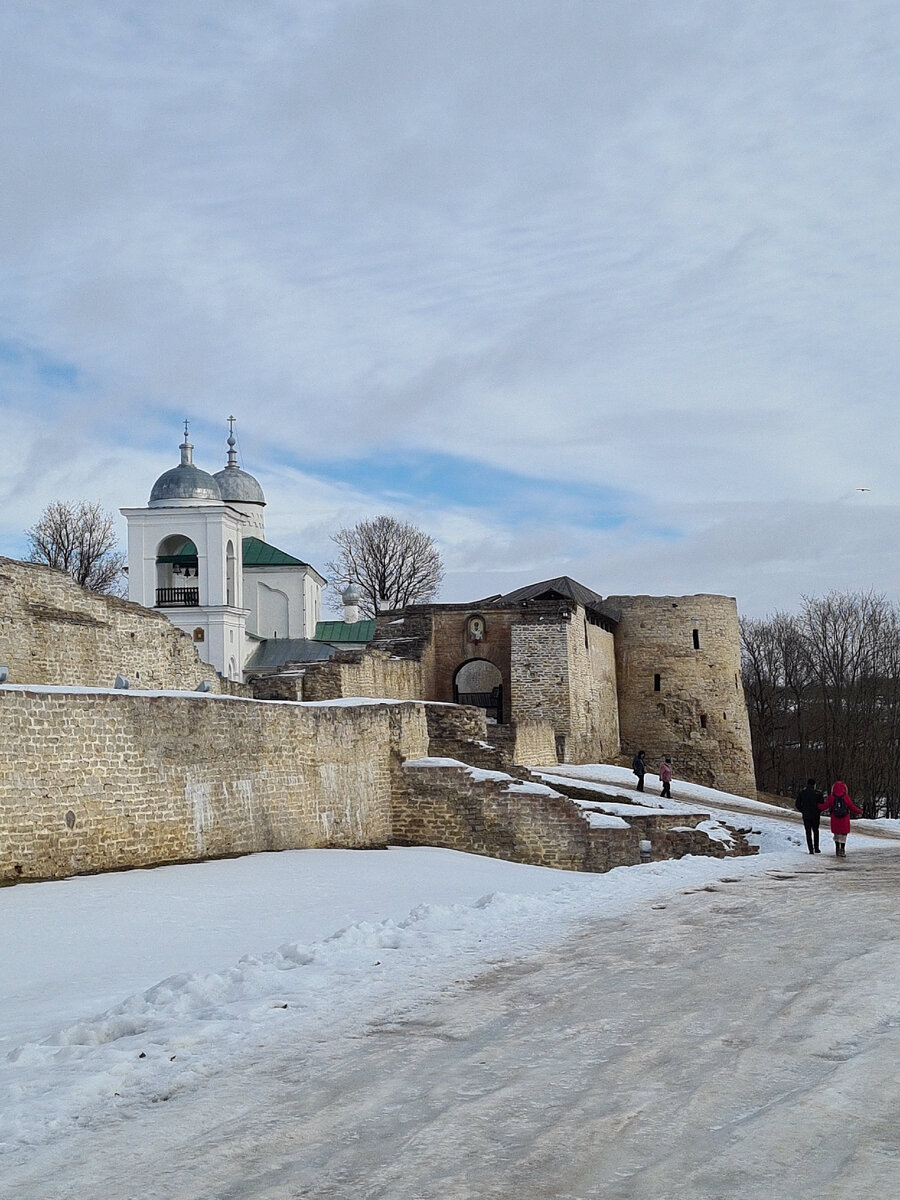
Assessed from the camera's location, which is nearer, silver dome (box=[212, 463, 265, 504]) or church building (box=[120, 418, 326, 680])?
church building (box=[120, 418, 326, 680])

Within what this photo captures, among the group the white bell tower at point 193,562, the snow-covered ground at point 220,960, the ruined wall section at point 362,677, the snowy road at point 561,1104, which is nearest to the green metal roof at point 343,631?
the white bell tower at point 193,562

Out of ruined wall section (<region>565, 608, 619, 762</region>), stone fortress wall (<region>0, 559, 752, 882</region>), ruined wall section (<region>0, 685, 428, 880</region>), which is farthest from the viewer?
ruined wall section (<region>565, 608, 619, 762</region>)

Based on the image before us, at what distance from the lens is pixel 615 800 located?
22.2m

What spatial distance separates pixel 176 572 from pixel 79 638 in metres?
28.7

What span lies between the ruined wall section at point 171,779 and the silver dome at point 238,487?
129ft

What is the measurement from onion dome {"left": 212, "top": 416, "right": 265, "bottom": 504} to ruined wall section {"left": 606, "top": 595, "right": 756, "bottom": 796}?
906 inches

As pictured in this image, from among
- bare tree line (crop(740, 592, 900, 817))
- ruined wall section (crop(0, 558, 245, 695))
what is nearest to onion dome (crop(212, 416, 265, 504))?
bare tree line (crop(740, 592, 900, 817))

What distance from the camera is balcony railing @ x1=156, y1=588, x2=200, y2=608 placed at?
43.9m

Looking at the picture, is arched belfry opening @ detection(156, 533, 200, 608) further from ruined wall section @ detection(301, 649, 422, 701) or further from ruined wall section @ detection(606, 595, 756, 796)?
ruined wall section @ detection(606, 595, 756, 796)

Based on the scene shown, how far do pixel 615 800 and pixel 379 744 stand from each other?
6.51 meters

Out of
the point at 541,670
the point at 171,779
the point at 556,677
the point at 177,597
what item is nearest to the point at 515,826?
the point at 171,779

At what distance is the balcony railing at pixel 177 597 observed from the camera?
43906 millimetres

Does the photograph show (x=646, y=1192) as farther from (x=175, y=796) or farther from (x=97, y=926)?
(x=175, y=796)

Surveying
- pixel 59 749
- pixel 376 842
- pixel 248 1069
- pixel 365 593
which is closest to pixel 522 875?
pixel 376 842
